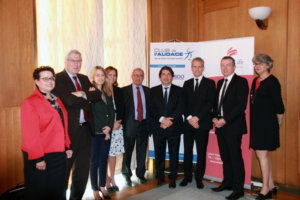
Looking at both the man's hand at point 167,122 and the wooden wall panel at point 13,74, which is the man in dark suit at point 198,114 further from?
the wooden wall panel at point 13,74

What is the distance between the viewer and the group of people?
2.05 m

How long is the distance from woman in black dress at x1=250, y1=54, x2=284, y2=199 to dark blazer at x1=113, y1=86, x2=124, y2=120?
170cm

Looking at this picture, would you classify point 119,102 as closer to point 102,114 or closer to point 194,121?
point 102,114

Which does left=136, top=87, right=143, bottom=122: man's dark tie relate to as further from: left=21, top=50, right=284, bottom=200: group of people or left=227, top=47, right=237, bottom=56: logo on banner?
left=227, top=47, right=237, bottom=56: logo on banner

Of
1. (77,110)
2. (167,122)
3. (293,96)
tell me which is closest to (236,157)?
(167,122)

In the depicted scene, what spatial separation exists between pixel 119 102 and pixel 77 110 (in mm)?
838

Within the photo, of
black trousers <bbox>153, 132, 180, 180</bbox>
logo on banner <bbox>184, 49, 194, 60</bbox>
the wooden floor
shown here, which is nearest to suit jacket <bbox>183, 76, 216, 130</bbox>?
black trousers <bbox>153, 132, 180, 180</bbox>

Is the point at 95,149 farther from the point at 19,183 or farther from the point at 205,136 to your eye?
the point at 205,136

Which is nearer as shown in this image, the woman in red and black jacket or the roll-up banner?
the woman in red and black jacket

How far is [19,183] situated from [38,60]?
150 cm

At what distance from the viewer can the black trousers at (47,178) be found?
1.97 metres

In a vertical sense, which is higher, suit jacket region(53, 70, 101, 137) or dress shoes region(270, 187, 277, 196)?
suit jacket region(53, 70, 101, 137)

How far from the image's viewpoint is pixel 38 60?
315 centimetres

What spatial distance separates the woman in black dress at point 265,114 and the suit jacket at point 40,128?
223 cm
